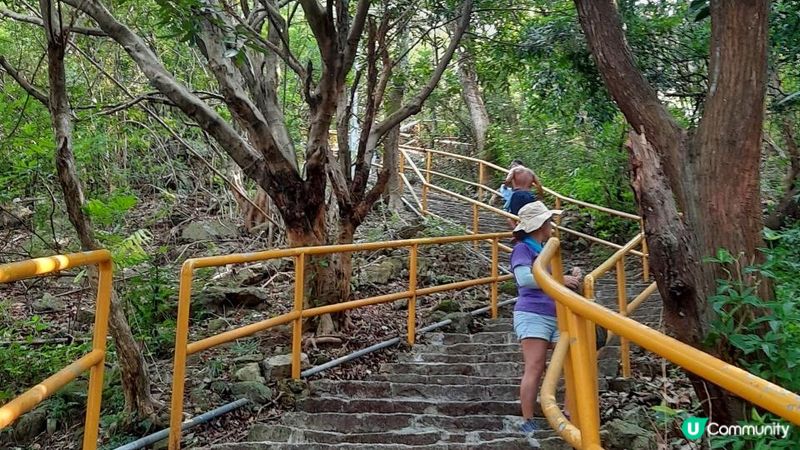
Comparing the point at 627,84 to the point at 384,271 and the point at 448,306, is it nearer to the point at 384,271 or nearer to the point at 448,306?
the point at 448,306

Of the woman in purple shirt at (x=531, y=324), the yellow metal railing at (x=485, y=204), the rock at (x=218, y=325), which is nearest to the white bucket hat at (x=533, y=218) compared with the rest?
the woman in purple shirt at (x=531, y=324)

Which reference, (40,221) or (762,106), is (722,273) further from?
(40,221)

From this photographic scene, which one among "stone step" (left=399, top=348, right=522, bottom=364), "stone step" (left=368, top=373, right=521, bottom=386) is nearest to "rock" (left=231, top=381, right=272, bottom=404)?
"stone step" (left=368, top=373, right=521, bottom=386)

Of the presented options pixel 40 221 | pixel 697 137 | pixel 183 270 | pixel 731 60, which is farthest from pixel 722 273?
pixel 40 221

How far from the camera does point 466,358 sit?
17.2ft

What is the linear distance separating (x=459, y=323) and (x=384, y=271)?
6.83 ft

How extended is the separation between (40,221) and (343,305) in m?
3.42

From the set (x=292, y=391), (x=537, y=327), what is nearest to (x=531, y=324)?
(x=537, y=327)

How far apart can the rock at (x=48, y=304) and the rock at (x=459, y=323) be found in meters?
4.12

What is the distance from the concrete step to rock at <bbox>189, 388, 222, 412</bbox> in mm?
1646

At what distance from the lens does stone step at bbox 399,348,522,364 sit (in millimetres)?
5207

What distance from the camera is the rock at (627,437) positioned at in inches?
124

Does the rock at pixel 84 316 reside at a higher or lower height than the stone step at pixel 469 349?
higher

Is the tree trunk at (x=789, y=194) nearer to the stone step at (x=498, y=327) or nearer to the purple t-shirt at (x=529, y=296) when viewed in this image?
the stone step at (x=498, y=327)
